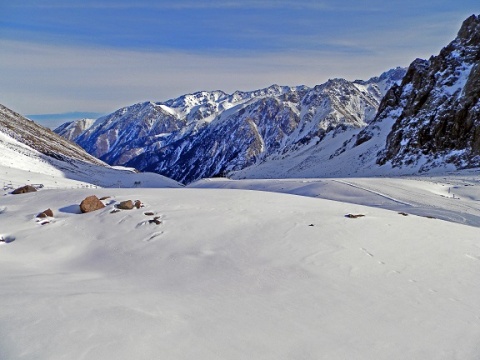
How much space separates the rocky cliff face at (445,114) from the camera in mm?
51875

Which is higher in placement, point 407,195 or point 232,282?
point 232,282

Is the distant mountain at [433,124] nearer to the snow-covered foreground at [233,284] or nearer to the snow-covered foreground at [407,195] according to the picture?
the snow-covered foreground at [407,195]

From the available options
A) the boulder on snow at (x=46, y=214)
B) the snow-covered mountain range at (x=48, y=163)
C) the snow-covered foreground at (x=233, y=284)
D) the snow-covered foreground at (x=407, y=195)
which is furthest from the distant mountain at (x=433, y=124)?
the boulder on snow at (x=46, y=214)

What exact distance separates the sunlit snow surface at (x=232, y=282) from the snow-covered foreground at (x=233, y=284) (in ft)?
0.11

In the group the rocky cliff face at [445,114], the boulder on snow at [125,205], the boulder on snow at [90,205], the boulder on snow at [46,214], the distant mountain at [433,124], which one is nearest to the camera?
the boulder on snow at [46,214]

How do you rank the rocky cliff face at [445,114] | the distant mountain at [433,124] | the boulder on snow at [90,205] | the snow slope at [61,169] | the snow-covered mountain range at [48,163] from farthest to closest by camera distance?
the distant mountain at [433,124]
the rocky cliff face at [445,114]
the snow-covered mountain range at [48,163]
the snow slope at [61,169]
the boulder on snow at [90,205]

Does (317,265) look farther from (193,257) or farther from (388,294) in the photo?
(193,257)

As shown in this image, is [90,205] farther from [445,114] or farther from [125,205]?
[445,114]

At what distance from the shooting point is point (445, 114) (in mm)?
56969

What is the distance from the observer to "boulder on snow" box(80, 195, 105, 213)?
13.5 meters

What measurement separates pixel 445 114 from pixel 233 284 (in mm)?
59847

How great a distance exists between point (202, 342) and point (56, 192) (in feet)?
45.6

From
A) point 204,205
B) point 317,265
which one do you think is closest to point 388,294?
point 317,265

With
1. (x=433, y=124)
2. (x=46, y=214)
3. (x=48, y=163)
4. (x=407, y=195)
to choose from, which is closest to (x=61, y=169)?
(x=48, y=163)
